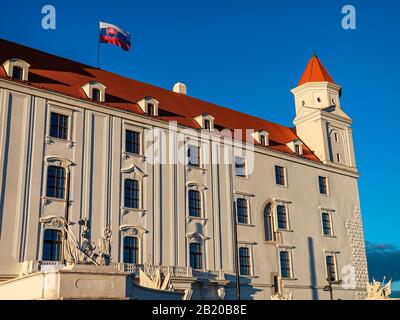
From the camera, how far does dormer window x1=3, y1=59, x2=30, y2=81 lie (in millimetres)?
30609

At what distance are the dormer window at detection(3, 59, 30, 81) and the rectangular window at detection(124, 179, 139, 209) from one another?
8954mm

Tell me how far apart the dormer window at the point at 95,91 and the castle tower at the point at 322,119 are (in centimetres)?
2211

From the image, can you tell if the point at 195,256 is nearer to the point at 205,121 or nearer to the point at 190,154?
the point at 190,154

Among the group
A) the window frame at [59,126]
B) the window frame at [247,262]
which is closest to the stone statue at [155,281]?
the window frame at [247,262]

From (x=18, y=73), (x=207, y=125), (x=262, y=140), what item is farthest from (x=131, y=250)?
(x=262, y=140)

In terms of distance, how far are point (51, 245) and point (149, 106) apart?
12490 mm

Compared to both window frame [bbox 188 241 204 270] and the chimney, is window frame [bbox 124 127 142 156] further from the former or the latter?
the chimney

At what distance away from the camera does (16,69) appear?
31.0 m

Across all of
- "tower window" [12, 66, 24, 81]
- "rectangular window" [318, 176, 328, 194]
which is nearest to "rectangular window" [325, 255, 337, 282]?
"rectangular window" [318, 176, 328, 194]

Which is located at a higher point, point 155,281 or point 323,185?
point 323,185

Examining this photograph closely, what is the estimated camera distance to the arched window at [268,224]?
4003 cm

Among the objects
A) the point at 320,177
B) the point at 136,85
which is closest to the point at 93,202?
the point at 136,85
